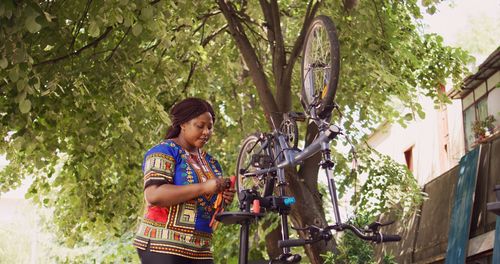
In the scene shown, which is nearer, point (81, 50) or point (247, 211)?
point (247, 211)

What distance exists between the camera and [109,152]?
12.2 meters

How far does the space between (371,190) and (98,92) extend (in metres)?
5.50

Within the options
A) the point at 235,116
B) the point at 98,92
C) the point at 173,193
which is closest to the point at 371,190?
the point at 235,116

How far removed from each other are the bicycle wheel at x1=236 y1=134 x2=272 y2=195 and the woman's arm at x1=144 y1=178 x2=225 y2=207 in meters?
0.89

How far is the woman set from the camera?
4.73 m

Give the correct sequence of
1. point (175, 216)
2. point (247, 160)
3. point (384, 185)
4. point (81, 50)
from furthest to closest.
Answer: point (384, 185) < point (81, 50) < point (247, 160) < point (175, 216)

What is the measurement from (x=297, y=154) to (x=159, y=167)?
2.83 ft

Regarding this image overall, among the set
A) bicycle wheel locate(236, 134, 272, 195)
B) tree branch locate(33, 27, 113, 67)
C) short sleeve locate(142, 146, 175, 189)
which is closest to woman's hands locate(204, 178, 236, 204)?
short sleeve locate(142, 146, 175, 189)

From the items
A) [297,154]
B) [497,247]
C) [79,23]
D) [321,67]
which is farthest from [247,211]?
[497,247]

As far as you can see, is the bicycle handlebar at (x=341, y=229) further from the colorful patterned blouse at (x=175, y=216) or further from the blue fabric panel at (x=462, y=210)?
the blue fabric panel at (x=462, y=210)

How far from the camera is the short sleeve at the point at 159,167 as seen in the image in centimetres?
482

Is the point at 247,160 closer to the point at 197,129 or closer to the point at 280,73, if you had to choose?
the point at 197,129

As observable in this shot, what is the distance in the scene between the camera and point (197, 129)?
5.04 metres

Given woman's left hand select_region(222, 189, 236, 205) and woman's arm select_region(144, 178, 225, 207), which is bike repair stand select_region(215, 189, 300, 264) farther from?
woman's arm select_region(144, 178, 225, 207)
